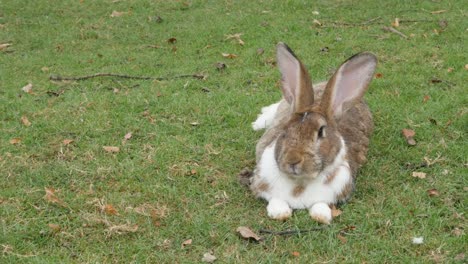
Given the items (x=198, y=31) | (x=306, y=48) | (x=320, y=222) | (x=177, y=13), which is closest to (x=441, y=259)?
(x=320, y=222)

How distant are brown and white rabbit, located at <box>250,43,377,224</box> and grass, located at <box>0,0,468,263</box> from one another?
163mm

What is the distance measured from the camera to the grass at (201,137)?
3.83 meters

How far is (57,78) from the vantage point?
23.2 feet

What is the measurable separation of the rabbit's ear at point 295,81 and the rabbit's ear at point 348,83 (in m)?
0.12

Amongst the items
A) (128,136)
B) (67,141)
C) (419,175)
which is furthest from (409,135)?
(67,141)

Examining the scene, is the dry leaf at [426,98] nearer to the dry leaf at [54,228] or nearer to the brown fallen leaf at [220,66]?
the brown fallen leaf at [220,66]

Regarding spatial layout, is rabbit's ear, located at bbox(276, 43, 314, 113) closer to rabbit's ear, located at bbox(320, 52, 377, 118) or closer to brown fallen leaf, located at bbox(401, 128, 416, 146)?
rabbit's ear, located at bbox(320, 52, 377, 118)

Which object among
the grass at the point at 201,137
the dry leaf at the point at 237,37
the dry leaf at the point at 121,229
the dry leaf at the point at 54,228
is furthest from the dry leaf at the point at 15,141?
the dry leaf at the point at 237,37

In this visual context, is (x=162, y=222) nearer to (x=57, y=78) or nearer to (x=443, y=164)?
(x=443, y=164)

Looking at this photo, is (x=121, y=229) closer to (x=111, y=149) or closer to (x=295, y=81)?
(x=111, y=149)

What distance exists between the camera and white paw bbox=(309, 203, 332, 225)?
395 cm

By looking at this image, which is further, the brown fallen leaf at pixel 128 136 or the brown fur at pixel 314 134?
the brown fallen leaf at pixel 128 136

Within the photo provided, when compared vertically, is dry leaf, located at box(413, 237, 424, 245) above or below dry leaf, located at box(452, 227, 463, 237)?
above

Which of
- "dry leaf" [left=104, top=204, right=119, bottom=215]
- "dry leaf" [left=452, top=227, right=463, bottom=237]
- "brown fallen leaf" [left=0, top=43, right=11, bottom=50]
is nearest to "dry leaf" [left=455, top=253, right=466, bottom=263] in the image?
"dry leaf" [left=452, top=227, right=463, bottom=237]
